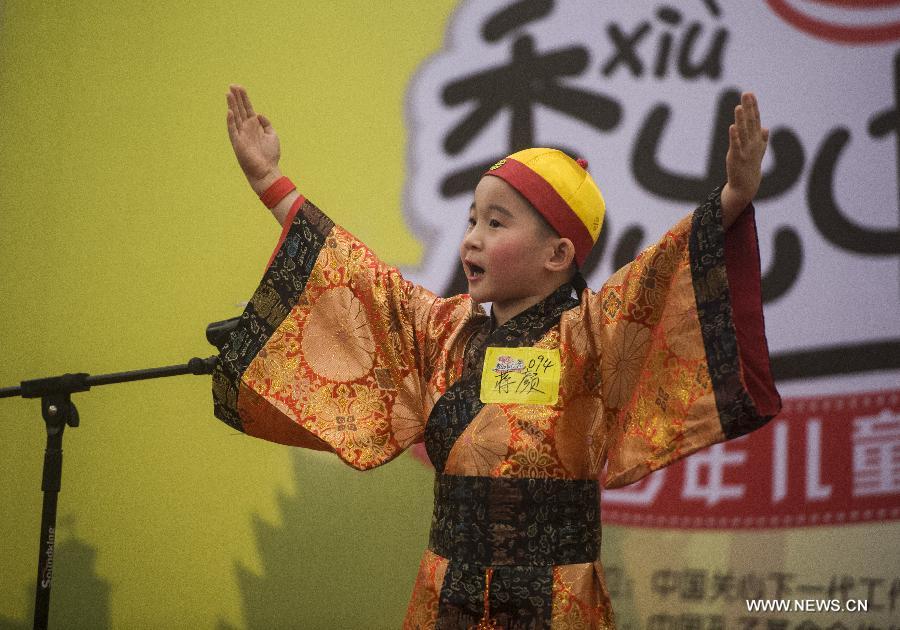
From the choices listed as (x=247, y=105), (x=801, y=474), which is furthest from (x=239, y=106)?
(x=801, y=474)

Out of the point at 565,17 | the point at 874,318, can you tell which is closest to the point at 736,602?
the point at 874,318

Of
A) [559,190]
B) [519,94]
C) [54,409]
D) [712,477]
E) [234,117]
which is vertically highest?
[519,94]

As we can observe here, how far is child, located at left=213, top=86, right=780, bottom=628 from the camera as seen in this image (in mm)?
1339

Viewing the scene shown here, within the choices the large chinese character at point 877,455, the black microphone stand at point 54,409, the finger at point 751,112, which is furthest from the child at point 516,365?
the large chinese character at point 877,455

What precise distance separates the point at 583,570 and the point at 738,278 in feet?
1.68

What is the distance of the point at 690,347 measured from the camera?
136cm

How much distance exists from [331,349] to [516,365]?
0.36 m

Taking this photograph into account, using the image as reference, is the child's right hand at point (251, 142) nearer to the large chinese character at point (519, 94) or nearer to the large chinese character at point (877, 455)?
the large chinese character at point (519, 94)

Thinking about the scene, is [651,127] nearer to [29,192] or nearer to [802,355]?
[802,355]

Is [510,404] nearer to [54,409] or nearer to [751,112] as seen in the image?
[751,112]

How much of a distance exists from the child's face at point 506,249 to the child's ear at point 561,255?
12mm

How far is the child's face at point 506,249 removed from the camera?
1.52 metres

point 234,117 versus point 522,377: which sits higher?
point 234,117

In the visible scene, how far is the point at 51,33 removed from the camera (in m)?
2.57
